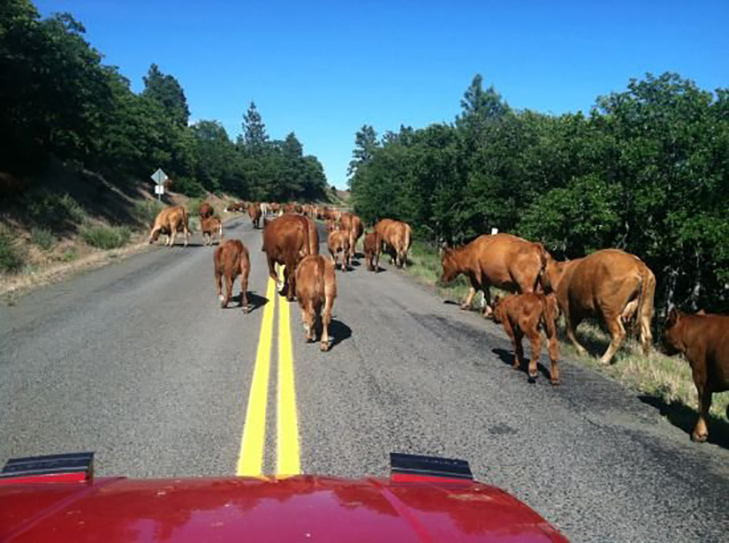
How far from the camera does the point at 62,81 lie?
2709 cm

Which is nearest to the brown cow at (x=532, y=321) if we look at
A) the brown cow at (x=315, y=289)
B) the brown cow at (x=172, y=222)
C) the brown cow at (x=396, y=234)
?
the brown cow at (x=315, y=289)

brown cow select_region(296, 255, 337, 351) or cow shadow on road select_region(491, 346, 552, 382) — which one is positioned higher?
brown cow select_region(296, 255, 337, 351)

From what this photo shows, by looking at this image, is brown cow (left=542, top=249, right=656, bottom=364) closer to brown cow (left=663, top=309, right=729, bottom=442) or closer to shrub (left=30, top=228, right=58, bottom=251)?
brown cow (left=663, top=309, right=729, bottom=442)

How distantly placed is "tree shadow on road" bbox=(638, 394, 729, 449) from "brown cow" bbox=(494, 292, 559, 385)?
44.7 inches

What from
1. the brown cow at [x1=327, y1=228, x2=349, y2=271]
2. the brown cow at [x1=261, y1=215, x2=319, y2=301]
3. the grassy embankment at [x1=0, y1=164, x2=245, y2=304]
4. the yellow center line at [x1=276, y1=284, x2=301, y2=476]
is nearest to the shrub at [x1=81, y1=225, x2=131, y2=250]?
the grassy embankment at [x1=0, y1=164, x2=245, y2=304]

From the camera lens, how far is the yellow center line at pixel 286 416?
4.36 meters

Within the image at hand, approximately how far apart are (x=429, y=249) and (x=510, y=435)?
29.8 metres

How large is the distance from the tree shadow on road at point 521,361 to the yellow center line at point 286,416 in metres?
3.07

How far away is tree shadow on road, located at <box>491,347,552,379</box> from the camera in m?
7.77

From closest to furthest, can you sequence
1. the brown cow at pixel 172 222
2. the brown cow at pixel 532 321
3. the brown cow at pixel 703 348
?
the brown cow at pixel 703 348 < the brown cow at pixel 532 321 < the brown cow at pixel 172 222

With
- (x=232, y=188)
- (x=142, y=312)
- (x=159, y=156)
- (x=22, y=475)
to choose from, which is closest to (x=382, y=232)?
(x=142, y=312)

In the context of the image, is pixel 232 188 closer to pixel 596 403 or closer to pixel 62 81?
pixel 62 81

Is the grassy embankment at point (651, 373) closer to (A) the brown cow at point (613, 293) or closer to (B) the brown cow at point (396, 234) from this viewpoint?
(A) the brown cow at point (613, 293)

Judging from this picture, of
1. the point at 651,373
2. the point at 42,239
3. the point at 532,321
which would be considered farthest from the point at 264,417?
the point at 42,239
